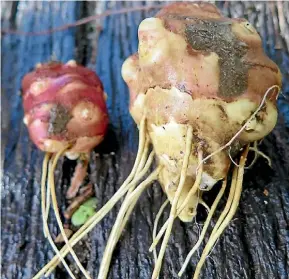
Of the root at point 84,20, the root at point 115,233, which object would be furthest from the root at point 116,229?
the root at point 84,20

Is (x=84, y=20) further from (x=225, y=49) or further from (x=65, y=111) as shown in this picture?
(x=225, y=49)

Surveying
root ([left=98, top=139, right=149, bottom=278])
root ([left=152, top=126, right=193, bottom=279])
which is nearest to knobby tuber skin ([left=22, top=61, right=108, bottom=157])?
root ([left=98, top=139, right=149, bottom=278])

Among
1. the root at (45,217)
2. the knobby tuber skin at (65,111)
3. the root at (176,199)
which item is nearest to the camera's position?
the root at (176,199)

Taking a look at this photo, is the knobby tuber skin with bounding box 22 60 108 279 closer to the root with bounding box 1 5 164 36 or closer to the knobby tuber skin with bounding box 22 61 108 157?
the knobby tuber skin with bounding box 22 61 108 157

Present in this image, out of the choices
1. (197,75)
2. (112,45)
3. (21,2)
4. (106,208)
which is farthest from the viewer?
(21,2)

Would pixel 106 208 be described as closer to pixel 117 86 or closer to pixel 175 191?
pixel 175 191

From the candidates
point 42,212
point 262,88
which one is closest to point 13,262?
point 42,212

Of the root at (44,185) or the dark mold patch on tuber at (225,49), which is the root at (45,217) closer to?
the root at (44,185)
